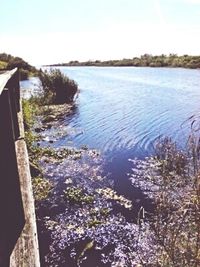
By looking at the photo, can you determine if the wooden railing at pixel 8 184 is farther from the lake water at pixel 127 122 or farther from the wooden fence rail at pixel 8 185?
the lake water at pixel 127 122

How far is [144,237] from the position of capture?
7066mm

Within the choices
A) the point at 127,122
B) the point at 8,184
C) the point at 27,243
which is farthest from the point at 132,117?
the point at 27,243

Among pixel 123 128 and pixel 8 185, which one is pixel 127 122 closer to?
pixel 123 128

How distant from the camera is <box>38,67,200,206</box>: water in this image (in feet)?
42.8

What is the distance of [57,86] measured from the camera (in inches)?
1042

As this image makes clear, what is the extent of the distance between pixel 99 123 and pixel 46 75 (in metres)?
9.05

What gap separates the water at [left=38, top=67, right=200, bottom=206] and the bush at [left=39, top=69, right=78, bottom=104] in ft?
3.80

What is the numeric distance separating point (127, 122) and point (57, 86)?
362 inches

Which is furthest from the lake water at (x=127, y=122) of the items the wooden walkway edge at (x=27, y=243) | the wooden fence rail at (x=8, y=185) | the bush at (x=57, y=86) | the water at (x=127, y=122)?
the wooden fence rail at (x=8, y=185)

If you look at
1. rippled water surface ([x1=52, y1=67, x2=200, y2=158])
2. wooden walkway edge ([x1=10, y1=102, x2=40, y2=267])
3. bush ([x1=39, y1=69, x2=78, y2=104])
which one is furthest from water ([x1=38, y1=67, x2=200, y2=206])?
wooden walkway edge ([x1=10, y1=102, x2=40, y2=267])

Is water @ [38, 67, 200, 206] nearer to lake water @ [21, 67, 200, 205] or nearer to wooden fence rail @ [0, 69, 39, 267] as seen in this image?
lake water @ [21, 67, 200, 205]

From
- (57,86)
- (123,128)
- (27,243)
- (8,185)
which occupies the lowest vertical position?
(123,128)

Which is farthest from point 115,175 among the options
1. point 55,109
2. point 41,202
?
point 55,109

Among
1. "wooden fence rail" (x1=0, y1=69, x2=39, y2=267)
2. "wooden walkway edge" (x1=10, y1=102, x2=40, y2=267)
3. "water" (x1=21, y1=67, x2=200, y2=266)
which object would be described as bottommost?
"water" (x1=21, y1=67, x2=200, y2=266)
